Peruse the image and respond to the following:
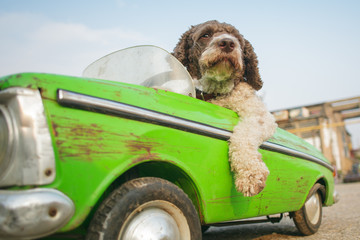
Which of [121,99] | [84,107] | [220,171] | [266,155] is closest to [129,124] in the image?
[121,99]

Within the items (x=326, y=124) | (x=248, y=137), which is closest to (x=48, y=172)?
(x=248, y=137)

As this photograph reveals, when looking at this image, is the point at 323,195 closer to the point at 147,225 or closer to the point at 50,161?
the point at 147,225

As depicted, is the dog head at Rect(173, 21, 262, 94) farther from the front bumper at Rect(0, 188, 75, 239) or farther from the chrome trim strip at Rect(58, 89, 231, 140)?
the front bumper at Rect(0, 188, 75, 239)

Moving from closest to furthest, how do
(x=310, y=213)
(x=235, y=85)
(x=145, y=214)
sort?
1. (x=145, y=214)
2. (x=235, y=85)
3. (x=310, y=213)

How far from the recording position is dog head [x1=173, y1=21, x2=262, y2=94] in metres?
2.84

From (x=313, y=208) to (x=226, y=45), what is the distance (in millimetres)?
2395

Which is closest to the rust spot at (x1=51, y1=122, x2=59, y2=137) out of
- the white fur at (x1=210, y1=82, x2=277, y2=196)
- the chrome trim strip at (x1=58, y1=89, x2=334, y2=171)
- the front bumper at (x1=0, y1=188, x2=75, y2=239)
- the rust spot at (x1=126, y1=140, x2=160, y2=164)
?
the chrome trim strip at (x1=58, y1=89, x2=334, y2=171)

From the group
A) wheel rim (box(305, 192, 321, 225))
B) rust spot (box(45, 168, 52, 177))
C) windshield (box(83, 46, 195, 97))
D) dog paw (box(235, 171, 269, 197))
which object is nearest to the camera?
rust spot (box(45, 168, 52, 177))

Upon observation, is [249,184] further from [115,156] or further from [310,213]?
[310,213]

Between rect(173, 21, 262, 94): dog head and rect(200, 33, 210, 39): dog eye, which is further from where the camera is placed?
rect(200, 33, 210, 39): dog eye

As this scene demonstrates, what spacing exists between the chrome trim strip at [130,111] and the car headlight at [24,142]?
0.47 feet

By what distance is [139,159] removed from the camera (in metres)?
1.67

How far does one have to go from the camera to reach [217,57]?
2830 millimetres

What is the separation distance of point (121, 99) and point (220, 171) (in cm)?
95
